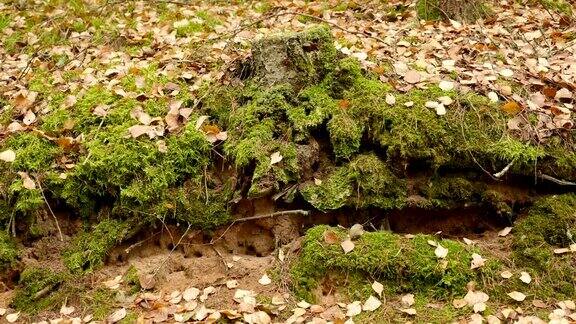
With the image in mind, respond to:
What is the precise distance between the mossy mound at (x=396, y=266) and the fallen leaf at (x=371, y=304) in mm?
142

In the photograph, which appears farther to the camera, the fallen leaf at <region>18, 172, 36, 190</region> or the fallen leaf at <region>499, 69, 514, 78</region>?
the fallen leaf at <region>499, 69, 514, 78</region>

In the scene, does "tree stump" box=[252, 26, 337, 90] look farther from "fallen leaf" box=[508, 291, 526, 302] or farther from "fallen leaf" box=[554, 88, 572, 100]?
"fallen leaf" box=[508, 291, 526, 302]

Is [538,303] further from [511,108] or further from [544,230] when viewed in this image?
[511,108]

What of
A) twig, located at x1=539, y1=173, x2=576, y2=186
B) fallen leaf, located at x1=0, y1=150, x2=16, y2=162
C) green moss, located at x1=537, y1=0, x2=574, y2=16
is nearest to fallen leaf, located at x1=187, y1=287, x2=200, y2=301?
fallen leaf, located at x1=0, y1=150, x2=16, y2=162

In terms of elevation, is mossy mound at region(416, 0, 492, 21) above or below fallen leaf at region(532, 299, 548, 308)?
above

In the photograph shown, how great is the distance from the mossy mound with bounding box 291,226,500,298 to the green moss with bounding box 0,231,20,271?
6.36 ft

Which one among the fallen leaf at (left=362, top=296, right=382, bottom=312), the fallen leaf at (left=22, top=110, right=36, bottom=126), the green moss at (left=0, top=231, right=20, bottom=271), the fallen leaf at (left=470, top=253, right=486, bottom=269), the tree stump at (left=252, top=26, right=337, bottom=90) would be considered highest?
the tree stump at (left=252, top=26, right=337, bottom=90)

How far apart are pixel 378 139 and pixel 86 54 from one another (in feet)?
11.0

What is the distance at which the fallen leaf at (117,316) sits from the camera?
321cm

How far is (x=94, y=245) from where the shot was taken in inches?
143

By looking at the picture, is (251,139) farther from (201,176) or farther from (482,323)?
(482,323)

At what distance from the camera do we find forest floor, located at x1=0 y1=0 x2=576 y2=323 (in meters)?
3.25

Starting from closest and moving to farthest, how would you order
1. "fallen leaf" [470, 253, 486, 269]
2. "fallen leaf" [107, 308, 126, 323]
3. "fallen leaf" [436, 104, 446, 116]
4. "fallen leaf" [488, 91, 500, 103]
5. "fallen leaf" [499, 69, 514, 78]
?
1. "fallen leaf" [107, 308, 126, 323]
2. "fallen leaf" [470, 253, 486, 269]
3. "fallen leaf" [436, 104, 446, 116]
4. "fallen leaf" [488, 91, 500, 103]
5. "fallen leaf" [499, 69, 514, 78]

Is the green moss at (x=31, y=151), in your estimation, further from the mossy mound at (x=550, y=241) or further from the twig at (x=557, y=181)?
the twig at (x=557, y=181)
